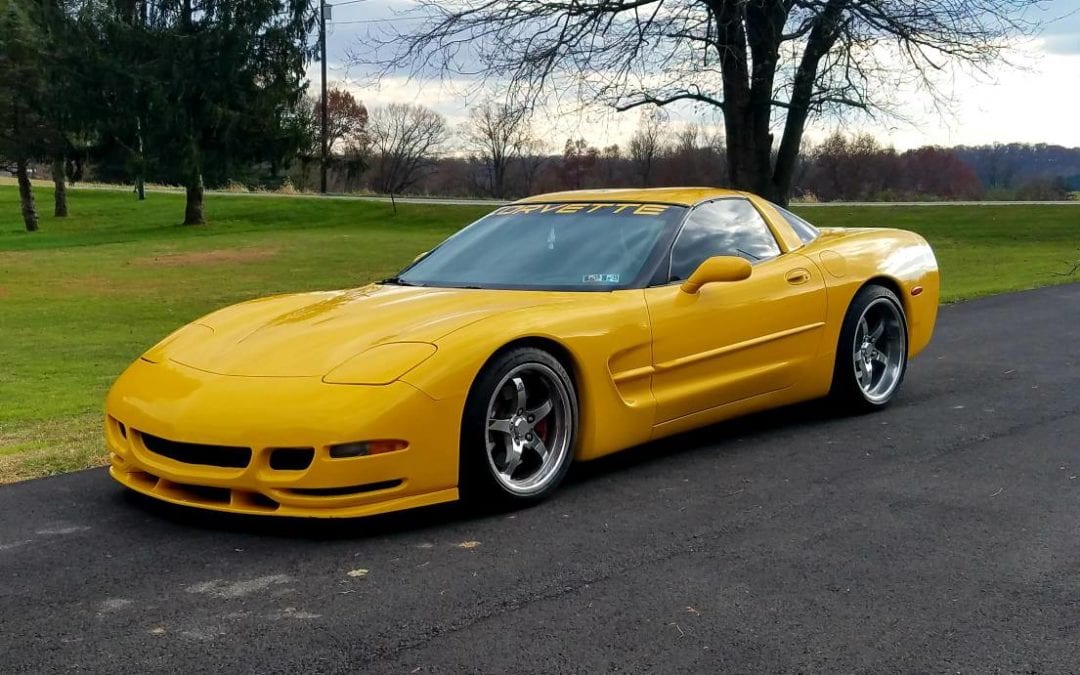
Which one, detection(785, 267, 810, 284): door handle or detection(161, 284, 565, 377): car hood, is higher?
detection(785, 267, 810, 284): door handle

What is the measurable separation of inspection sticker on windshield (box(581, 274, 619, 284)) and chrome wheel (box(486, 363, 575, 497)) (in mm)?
757

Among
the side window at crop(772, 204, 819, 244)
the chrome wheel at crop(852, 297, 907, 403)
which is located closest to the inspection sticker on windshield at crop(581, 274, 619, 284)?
the side window at crop(772, 204, 819, 244)

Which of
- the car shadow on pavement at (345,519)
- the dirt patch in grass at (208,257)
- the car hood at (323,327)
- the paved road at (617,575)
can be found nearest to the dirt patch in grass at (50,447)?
the paved road at (617,575)

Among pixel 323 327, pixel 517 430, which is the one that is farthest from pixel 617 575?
pixel 323 327

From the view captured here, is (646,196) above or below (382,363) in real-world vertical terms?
above

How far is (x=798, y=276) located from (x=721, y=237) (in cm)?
50

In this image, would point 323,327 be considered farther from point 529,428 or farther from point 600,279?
point 600,279

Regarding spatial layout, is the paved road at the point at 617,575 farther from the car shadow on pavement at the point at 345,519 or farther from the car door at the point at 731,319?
the car door at the point at 731,319

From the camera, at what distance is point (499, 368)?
4.30 metres

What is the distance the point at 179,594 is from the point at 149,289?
60.3 ft

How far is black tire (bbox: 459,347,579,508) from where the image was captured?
4.20 meters

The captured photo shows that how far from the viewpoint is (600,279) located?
16.9ft

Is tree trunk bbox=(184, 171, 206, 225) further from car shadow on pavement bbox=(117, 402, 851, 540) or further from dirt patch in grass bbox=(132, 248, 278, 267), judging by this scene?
car shadow on pavement bbox=(117, 402, 851, 540)

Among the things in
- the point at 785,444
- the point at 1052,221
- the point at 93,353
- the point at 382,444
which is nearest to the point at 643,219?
the point at 785,444
